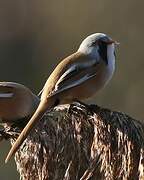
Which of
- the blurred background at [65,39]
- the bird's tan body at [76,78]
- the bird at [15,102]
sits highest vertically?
the bird's tan body at [76,78]

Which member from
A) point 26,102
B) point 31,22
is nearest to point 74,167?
point 26,102

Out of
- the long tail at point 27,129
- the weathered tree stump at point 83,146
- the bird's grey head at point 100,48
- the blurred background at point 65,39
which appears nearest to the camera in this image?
the weathered tree stump at point 83,146

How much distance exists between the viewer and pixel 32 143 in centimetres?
334

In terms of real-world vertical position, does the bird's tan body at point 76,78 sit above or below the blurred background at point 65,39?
above

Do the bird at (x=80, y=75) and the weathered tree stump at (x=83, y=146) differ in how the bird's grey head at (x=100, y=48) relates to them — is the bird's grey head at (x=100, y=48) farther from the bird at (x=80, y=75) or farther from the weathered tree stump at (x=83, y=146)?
the weathered tree stump at (x=83, y=146)

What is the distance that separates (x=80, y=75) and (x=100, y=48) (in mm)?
174

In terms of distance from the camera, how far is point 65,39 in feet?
38.7

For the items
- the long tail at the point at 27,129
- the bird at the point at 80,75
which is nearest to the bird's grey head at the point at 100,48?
the bird at the point at 80,75

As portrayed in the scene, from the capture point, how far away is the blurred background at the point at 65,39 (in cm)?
923

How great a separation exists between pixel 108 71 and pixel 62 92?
279 mm

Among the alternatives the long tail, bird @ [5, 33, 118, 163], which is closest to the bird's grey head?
bird @ [5, 33, 118, 163]

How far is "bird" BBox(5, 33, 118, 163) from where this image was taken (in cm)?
362

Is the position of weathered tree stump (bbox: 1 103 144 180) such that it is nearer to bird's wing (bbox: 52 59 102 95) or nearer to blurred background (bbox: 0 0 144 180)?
bird's wing (bbox: 52 59 102 95)

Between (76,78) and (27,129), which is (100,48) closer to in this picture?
(76,78)
